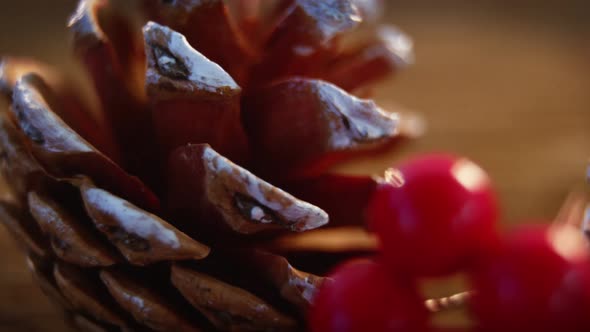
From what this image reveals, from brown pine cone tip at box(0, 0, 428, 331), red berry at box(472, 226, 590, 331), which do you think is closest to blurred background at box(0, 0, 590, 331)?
brown pine cone tip at box(0, 0, 428, 331)

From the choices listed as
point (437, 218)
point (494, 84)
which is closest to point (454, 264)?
point (437, 218)

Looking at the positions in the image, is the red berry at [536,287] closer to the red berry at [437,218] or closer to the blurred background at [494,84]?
the red berry at [437,218]

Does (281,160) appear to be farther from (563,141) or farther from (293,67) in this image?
(563,141)

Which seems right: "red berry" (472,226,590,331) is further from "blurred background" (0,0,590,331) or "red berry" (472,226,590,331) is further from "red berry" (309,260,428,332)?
"blurred background" (0,0,590,331)

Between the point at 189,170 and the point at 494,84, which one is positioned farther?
the point at 494,84

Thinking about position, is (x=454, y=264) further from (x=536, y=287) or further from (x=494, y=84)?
(x=494, y=84)

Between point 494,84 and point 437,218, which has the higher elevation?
point 437,218

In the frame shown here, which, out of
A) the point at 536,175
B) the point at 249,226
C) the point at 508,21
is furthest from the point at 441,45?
the point at 249,226
